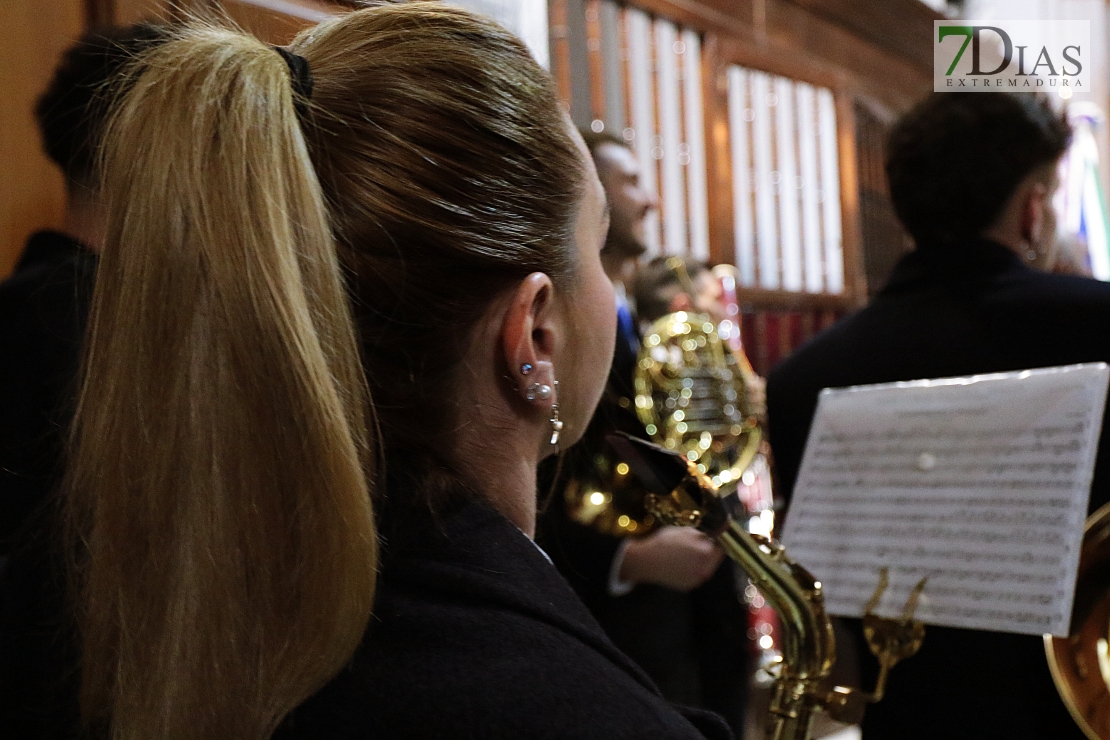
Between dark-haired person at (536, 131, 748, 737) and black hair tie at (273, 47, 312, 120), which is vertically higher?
black hair tie at (273, 47, 312, 120)

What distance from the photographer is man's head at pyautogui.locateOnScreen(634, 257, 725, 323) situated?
257 centimetres

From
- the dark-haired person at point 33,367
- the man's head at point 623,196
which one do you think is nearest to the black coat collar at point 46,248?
the dark-haired person at point 33,367

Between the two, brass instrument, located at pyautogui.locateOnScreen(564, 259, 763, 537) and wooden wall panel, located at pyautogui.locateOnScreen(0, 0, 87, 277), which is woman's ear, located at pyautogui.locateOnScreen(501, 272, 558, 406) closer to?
brass instrument, located at pyautogui.locateOnScreen(564, 259, 763, 537)

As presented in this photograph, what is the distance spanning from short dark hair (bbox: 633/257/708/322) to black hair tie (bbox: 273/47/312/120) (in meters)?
1.86

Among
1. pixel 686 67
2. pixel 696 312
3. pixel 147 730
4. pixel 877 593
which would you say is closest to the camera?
pixel 147 730

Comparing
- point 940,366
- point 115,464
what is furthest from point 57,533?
point 940,366

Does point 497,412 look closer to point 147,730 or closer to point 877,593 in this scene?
point 147,730

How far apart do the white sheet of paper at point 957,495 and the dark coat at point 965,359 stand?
0.35 meters

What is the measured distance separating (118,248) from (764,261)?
3.58 metres

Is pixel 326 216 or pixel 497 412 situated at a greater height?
pixel 326 216

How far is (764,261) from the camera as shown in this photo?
414 centimetres

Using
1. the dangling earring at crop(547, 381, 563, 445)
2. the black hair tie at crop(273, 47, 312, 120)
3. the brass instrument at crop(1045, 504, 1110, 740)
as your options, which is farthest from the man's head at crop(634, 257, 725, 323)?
the black hair tie at crop(273, 47, 312, 120)

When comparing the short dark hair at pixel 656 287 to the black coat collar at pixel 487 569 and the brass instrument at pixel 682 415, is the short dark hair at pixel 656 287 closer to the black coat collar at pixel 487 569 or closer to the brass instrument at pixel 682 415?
the brass instrument at pixel 682 415

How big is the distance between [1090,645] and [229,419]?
42.1 inches
